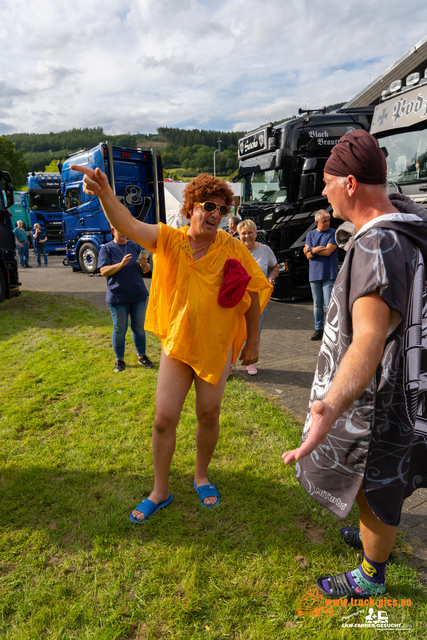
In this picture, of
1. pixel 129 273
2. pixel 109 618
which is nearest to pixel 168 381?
pixel 109 618

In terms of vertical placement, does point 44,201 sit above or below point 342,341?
above

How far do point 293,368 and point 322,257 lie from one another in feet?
6.41

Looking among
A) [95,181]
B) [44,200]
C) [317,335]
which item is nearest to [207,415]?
[95,181]

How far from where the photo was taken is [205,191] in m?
2.36

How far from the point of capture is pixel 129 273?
506 cm

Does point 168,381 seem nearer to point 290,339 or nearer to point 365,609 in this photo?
point 365,609

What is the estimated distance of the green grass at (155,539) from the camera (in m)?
1.92

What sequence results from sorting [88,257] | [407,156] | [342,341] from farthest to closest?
1. [88,257]
2. [407,156]
3. [342,341]

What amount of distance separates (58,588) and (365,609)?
157 centimetres

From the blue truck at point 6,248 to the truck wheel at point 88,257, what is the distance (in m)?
4.59

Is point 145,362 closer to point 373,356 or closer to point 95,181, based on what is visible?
point 95,181

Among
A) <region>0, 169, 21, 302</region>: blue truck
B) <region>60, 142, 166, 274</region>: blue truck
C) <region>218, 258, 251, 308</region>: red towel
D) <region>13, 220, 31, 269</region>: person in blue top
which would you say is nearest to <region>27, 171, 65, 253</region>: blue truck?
<region>13, 220, 31, 269</region>: person in blue top

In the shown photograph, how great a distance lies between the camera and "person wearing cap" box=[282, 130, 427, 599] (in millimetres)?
1405

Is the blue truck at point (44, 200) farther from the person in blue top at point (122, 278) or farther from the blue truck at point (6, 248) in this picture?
the person in blue top at point (122, 278)
